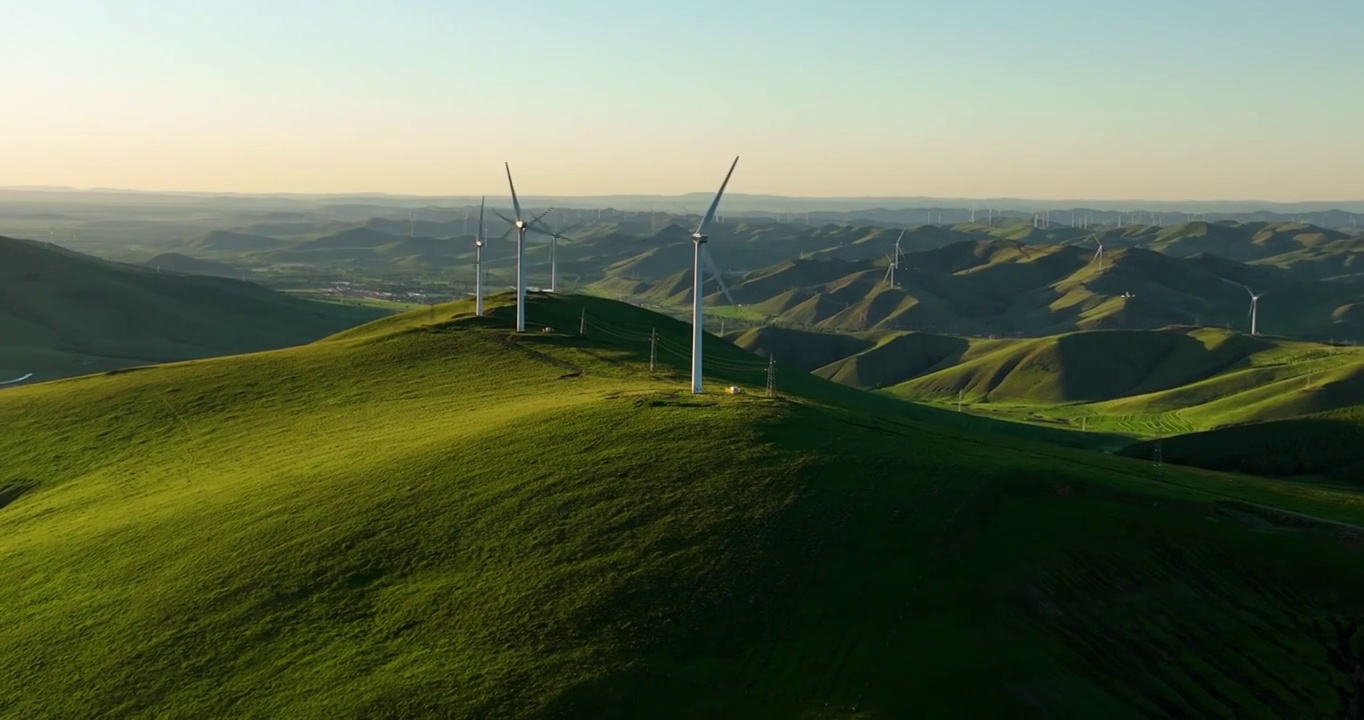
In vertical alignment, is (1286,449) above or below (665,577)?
below

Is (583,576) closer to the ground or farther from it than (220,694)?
farther from it

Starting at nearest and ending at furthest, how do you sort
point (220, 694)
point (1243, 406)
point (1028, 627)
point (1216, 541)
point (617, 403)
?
point (220, 694) < point (1028, 627) < point (1216, 541) < point (617, 403) < point (1243, 406)

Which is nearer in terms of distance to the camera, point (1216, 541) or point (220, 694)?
point (220, 694)

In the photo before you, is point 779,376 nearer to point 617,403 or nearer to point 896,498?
point 617,403

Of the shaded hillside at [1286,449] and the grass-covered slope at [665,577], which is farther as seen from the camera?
the shaded hillside at [1286,449]

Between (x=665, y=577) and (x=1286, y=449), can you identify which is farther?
(x=1286, y=449)

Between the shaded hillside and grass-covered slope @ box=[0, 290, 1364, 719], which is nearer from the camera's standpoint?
grass-covered slope @ box=[0, 290, 1364, 719]

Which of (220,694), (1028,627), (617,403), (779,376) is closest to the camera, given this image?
(220,694)

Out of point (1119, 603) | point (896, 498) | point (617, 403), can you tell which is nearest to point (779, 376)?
point (617, 403)
